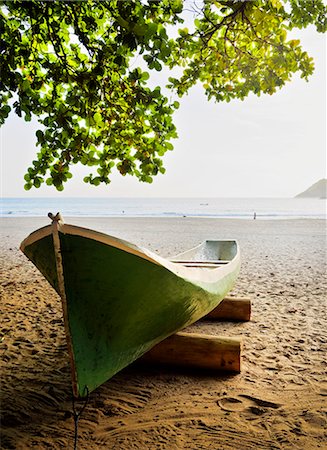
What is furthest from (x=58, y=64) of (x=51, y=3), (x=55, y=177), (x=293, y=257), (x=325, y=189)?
(x=325, y=189)

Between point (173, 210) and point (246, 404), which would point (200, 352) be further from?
point (173, 210)

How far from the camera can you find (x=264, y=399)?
2.75 metres

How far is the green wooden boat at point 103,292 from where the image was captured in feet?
6.79

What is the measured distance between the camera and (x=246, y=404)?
2.68 meters

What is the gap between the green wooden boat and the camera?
207cm

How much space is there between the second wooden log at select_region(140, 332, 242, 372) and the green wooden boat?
64 cm

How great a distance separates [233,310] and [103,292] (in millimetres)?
2814

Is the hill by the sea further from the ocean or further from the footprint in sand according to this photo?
the footprint in sand

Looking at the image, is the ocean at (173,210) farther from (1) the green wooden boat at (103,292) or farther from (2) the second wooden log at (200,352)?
(1) the green wooden boat at (103,292)

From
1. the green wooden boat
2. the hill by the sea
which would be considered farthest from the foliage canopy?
the hill by the sea

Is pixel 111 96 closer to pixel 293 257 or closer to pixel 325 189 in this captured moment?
pixel 293 257

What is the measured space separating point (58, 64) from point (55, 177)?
1.00 meters

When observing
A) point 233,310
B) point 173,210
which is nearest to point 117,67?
point 233,310

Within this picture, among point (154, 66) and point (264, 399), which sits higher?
point (154, 66)
